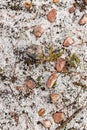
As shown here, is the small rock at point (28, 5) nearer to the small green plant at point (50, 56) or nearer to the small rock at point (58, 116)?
the small green plant at point (50, 56)

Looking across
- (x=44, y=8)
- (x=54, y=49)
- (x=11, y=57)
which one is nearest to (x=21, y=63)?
(x=11, y=57)

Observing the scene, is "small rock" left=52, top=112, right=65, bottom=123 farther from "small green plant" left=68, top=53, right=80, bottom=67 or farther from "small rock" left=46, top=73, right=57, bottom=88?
"small green plant" left=68, top=53, right=80, bottom=67

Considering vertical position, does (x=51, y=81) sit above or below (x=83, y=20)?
below

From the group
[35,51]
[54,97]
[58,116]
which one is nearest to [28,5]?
[35,51]

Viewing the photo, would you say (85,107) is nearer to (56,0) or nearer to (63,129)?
(63,129)

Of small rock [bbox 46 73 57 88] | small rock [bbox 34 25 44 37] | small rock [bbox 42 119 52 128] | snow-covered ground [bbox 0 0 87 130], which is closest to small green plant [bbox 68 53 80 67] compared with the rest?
snow-covered ground [bbox 0 0 87 130]

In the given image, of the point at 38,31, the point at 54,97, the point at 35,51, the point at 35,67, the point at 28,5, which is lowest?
the point at 54,97

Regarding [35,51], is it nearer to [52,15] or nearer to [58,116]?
[52,15]

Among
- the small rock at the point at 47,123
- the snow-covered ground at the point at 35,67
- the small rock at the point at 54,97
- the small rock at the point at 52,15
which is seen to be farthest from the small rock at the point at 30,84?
the small rock at the point at 52,15

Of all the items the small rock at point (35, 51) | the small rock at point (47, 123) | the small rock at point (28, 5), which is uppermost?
the small rock at point (28, 5)

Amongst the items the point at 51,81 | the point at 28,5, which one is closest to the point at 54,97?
the point at 51,81
